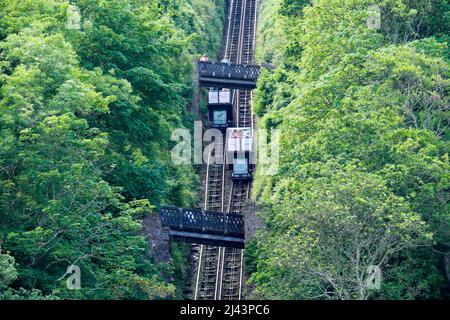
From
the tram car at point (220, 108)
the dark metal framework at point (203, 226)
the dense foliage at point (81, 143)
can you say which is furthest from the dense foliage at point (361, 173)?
the tram car at point (220, 108)

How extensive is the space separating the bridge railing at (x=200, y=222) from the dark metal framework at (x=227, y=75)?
47.6 feet

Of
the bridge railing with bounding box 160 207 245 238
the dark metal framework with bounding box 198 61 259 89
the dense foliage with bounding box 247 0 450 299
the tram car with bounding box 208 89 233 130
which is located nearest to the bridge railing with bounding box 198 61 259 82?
the dark metal framework with bounding box 198 61 259 89

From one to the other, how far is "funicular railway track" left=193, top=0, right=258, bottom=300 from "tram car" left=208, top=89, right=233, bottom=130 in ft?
3.61

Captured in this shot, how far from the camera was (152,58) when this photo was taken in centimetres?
4941

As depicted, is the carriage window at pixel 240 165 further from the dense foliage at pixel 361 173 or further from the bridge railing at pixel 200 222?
the dense foliage at pixel 361 173

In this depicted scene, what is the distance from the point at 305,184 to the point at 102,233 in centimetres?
708

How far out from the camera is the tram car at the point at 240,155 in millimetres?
61500

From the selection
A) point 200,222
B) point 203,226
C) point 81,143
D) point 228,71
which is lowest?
point 203,226

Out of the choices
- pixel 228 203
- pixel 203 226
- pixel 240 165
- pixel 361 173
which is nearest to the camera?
pixel 361 173

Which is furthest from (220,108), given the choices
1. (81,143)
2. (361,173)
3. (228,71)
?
(361,173)

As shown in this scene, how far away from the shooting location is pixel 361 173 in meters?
38.7

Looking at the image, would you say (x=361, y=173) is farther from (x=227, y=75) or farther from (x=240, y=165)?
(x=227, y=75)

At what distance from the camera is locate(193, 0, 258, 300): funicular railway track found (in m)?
52.8

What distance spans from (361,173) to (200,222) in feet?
44.7
